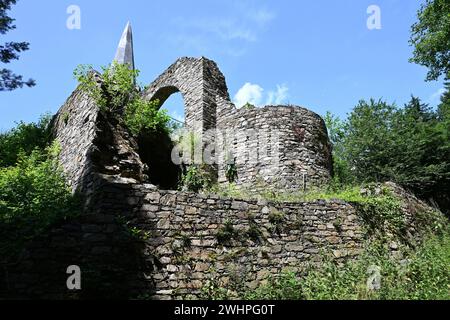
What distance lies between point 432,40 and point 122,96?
39.7ft

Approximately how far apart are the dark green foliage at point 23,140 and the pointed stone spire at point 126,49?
682 inches

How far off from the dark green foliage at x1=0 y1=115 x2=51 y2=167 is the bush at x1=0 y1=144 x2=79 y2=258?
3.08 ft

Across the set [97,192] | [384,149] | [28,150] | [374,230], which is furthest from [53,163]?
[384,149]

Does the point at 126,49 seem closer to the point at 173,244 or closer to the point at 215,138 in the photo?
the point at 215,138

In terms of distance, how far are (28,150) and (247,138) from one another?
20.2ft

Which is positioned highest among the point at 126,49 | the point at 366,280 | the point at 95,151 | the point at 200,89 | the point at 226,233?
the point at 126,49

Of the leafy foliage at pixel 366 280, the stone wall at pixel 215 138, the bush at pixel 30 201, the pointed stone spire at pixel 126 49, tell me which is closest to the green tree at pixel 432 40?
the stone wall at pixel 215 138

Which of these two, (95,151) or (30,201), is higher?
(95,151)

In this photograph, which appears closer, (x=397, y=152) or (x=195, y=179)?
(x=195, y=179)

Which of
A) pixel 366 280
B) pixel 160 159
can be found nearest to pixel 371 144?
pixel 160 159

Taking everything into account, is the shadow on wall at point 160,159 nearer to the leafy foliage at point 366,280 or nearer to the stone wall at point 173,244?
the stone wall at point 173,244

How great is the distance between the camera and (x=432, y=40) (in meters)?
14.6
